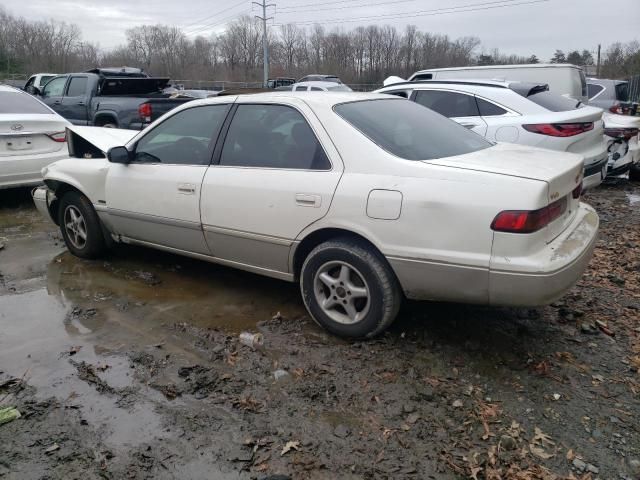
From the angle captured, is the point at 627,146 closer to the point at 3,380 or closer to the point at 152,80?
the point at 3,380

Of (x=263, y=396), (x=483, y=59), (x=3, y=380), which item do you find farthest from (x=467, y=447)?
(x=483, y=59)

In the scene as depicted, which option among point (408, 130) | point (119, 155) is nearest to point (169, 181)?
point (119, 155)

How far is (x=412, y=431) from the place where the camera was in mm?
2654

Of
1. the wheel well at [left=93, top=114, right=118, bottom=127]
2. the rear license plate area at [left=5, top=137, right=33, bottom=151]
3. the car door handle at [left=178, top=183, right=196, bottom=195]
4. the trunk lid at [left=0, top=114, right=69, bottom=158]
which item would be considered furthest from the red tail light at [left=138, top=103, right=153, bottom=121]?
the car door handle at [left=178, top=183, right=196, bottom=195]

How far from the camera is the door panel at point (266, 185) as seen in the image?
3482mm

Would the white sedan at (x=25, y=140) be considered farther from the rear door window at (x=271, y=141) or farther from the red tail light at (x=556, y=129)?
the red tail light at (x=556, y=129)

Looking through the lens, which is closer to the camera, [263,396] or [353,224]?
[263,396]

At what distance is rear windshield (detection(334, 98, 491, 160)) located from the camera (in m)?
3.40

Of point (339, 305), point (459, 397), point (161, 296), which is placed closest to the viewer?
point (459, 397)

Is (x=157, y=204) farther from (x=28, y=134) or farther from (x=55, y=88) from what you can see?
(x=55, y=88)

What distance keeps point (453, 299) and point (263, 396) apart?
1259 mm

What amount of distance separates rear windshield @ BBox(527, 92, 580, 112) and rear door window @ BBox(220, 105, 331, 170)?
3.91 meters

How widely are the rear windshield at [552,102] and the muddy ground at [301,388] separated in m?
2.54

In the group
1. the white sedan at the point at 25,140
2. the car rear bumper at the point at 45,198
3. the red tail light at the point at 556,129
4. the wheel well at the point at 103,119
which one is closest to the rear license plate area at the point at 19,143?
the white sedan at the point at 25,140
